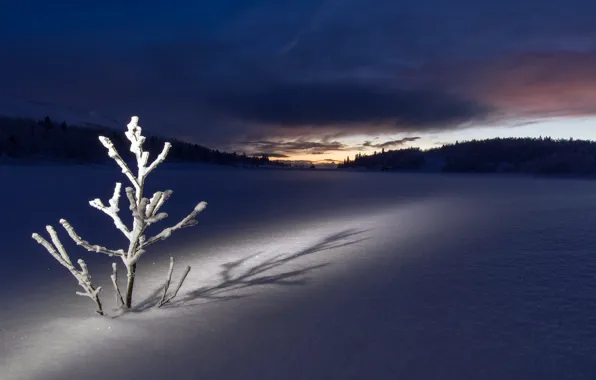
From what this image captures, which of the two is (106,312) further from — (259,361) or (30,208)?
(30,208)

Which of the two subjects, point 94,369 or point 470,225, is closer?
point 94,369

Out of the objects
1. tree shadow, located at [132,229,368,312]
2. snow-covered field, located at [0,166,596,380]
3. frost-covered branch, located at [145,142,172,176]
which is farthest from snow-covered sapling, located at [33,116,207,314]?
snow-covered field, located at [0,166,596,380]

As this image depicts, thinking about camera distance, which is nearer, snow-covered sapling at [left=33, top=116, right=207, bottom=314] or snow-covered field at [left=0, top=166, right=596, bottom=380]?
snow-covered field at [left=0, top=166, right=596, bottom=380]

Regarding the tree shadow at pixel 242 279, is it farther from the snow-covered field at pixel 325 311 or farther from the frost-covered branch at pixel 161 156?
the frost-covered branch at pixel 161 156

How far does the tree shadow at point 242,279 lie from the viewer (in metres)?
6.19

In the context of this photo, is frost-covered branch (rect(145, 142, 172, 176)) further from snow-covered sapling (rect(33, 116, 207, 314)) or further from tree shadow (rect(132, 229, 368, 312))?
tree shadow (rect(132, 229, 368, 312))

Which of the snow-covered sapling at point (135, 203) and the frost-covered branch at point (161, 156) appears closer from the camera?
the snow-covered sapling at point (135, 203)

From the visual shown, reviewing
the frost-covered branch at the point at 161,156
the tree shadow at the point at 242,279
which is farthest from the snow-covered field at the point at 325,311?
the frost-covered branch at the point at 161,156

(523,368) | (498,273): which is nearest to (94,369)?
(523,368)

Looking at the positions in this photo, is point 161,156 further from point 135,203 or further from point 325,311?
point 325,311

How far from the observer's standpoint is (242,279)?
7242 mm

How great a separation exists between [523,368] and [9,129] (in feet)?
348

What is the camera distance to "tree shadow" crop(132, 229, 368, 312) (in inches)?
244

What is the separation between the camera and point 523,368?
3840mm
